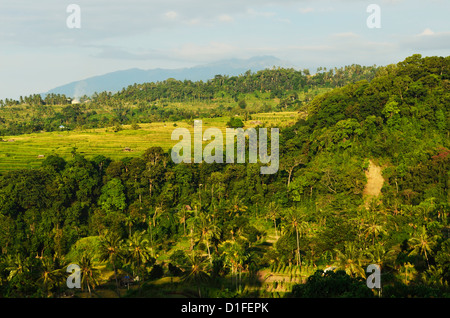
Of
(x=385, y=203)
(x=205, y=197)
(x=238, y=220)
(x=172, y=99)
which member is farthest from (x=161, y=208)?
(x=172, y=99)

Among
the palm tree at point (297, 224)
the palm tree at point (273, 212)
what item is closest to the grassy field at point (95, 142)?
the palm tree at point (273, 212)

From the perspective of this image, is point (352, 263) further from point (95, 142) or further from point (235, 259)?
point (95, 142)

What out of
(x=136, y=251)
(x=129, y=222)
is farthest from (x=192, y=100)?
(x=136, y=251)

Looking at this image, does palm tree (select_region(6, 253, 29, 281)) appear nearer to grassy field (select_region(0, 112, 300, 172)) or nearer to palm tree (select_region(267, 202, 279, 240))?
palm tree (select_region(267, 202, 279, 240))

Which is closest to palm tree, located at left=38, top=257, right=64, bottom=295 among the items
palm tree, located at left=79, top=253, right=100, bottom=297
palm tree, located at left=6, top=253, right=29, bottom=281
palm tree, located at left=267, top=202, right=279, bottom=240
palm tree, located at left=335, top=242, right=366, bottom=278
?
palm tree, located at left=79, top=253, right=100, bottom=297
